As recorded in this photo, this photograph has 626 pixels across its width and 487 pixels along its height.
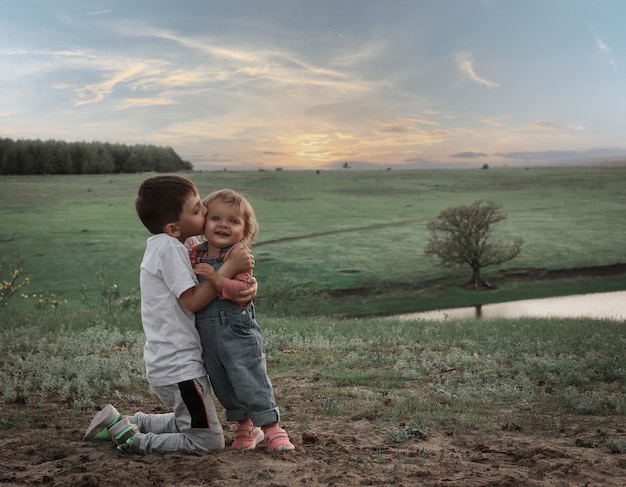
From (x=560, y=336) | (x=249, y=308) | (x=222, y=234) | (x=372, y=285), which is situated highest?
(x=222, y=234)

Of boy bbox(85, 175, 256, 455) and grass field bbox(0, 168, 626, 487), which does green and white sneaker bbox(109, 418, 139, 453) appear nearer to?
grass field bbox(0, 168, 626, 487)

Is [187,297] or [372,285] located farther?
[372,285]

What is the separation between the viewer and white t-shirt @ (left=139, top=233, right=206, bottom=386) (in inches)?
208

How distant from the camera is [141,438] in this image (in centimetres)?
572

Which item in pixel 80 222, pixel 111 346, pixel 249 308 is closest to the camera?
pixel 249 308

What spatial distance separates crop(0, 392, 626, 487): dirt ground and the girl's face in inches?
71.0

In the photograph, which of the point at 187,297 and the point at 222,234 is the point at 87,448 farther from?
the point at 222,234

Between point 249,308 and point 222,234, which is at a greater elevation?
point 222,234

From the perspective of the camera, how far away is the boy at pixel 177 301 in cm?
523

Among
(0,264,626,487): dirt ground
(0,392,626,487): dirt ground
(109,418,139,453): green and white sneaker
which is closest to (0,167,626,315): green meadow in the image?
(0,264,626,487): dirt ground

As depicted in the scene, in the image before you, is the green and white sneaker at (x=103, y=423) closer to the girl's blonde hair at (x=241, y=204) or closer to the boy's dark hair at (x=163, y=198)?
the boy's dark hair at (x=163, y=198)

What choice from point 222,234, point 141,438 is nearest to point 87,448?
point 141,438

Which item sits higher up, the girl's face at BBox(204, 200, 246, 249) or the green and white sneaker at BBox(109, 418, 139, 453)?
the girl's face at BBox(204, 200, 246, 249)

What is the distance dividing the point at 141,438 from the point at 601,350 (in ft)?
28.4
